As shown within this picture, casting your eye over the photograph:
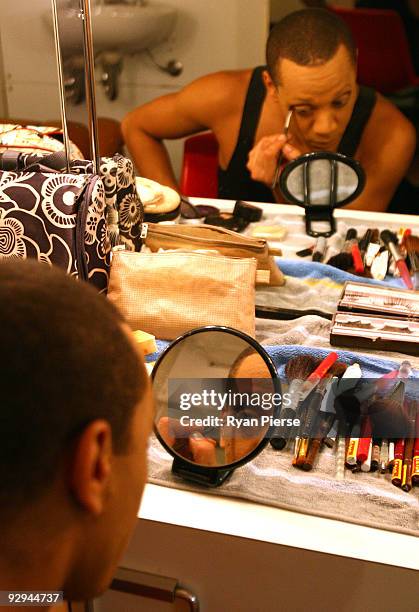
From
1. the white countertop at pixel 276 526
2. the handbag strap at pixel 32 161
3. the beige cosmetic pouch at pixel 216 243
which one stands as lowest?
the white countertop at pixel 276 526

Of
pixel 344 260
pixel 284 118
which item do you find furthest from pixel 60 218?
pixel 284 118

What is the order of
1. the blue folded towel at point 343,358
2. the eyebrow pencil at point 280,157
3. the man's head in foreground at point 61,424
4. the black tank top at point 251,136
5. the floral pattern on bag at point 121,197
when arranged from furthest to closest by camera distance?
the black tank top at point 251,136, the eyebrow pencil at point 280,157, the floral pattern on bag at point 121,197, the blue folded towel at point 343,358, the man's head in foreground at point 61,424

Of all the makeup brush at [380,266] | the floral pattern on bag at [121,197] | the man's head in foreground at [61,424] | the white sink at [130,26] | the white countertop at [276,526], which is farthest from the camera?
the white sink at [130,26]

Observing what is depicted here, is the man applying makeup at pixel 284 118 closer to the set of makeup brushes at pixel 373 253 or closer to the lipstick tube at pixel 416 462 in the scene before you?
the set of makeup brushes at pixel 373 253

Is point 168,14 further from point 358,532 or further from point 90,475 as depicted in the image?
point 90,475

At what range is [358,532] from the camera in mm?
646

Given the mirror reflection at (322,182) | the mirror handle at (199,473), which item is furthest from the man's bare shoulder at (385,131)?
the mirror handle at (199,473)

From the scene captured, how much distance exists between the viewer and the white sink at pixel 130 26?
225 centimetres

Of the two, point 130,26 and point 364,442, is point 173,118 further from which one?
point 364,442

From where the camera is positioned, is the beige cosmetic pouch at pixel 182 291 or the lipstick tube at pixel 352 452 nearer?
the lipstick tube at pixel 352 452

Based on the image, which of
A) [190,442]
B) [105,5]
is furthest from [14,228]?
[105,5]

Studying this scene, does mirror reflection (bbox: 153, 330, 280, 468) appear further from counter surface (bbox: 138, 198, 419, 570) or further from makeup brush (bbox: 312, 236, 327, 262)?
makeup brush (bbox: 312, 236, 327, 262)

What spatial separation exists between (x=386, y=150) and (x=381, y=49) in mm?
806

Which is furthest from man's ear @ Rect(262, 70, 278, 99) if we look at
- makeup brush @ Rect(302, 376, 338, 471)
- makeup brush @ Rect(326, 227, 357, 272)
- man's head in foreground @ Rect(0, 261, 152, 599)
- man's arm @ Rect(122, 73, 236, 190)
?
man's head in foreground @ Rect(0, 261, 152, 599)
